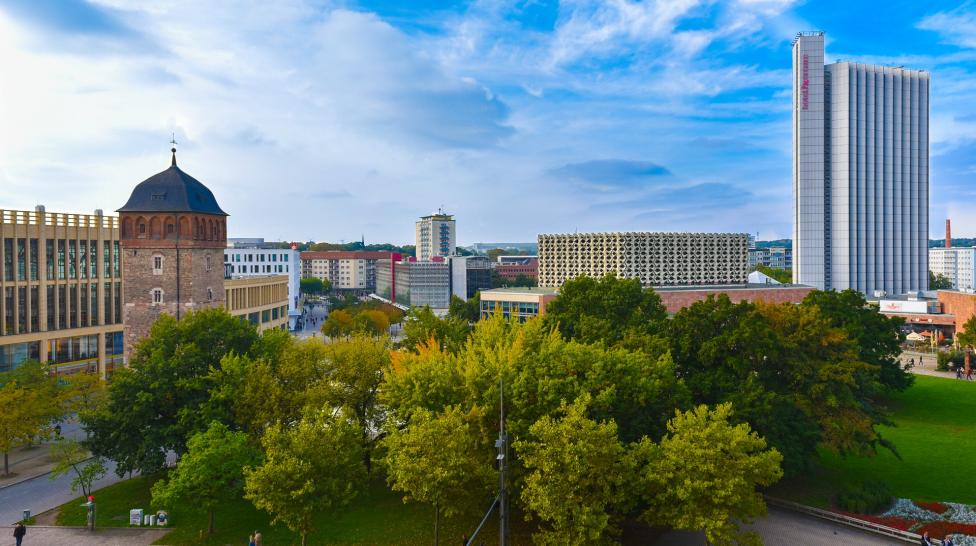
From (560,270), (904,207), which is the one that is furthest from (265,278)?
(904,207)

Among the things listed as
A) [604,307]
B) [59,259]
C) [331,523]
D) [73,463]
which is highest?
[59,259]

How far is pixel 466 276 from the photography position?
506ft

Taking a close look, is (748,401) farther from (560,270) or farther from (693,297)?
(560,270)

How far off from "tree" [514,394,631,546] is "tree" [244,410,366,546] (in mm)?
7390

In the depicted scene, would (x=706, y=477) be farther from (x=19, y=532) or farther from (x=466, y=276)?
(x=466, y=276)

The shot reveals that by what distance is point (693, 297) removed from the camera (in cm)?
9288

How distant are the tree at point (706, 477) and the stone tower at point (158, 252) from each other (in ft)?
107

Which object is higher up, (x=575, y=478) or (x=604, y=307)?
(x=604, y=307)

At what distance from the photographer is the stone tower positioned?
4488 centimetres

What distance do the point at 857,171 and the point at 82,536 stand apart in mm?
141636

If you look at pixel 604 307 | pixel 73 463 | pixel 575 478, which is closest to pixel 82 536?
pixel 73 463

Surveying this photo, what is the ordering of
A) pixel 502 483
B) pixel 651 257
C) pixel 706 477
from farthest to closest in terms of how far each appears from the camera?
pixel 651 257 < pixel 706 477 < pixel 502 483

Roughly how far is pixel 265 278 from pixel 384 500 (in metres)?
53.2

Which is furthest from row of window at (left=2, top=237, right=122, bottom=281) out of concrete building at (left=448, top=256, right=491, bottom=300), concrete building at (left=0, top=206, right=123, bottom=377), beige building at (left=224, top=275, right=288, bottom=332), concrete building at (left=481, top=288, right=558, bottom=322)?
concrete building at (left=448, top=256, right=491, bottom=300)
